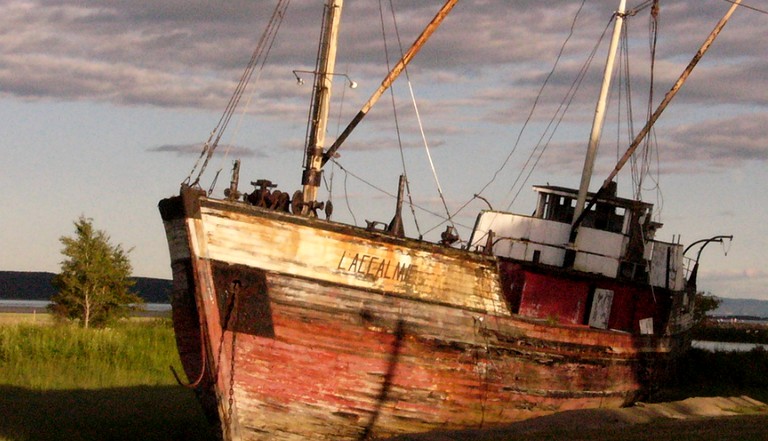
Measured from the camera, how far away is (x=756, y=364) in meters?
34.4

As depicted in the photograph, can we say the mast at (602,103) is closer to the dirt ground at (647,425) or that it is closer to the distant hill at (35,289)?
the dirt ground at (647,425)

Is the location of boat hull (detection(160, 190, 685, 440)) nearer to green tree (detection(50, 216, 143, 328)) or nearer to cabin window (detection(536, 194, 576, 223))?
cabin window (detection(536, 194, 576, 223))

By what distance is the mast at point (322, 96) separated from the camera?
21.3 metres

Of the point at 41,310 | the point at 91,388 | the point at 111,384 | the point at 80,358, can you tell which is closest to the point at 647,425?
the point at 91,388

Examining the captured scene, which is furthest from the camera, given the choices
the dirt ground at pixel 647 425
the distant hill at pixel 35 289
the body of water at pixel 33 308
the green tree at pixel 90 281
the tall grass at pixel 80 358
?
the distant hill at pixel 35 289

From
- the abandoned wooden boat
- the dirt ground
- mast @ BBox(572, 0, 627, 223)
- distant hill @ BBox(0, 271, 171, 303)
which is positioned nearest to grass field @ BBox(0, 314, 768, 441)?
the dirt ground

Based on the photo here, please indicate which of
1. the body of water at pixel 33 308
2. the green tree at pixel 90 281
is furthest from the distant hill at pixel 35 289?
the green tree at pixel 90 281

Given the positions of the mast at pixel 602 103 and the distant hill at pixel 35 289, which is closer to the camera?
the mast at pixel 602 103

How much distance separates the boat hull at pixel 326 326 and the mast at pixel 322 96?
2859mm

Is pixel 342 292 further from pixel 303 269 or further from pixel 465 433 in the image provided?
pixel 465 433

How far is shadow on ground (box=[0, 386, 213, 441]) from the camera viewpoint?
20.5m

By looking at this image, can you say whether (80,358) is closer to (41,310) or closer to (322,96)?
(322,96)

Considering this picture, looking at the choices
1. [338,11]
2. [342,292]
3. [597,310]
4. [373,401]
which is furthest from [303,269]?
[597,310]

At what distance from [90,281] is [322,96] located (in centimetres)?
2665
